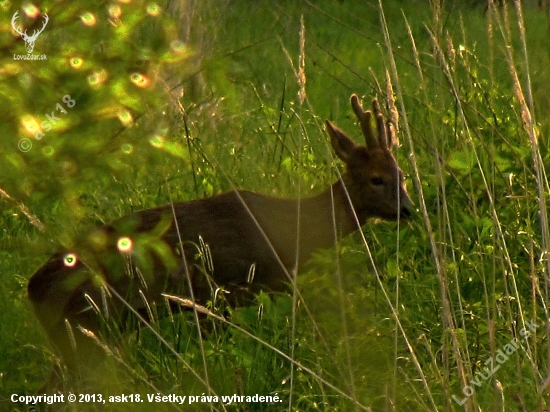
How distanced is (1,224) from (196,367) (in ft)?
6.48

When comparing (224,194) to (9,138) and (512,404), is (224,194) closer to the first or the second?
(9,138)

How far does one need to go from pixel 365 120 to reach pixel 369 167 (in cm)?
22

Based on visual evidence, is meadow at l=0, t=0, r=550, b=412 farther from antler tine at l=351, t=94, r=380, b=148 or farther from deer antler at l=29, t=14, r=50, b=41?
antler tine at l=351, t=94, r=380, b=148

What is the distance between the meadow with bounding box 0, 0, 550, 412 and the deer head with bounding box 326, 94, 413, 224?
107 millimetres

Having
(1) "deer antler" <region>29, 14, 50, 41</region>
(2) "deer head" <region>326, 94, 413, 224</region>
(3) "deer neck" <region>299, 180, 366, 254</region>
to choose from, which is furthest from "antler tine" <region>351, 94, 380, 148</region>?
(1) "deer antler" <region>29, 14, 50, 41</region>

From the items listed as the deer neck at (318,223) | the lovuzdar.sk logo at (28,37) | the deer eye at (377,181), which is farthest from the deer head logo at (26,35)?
the deer eye at (377,181)

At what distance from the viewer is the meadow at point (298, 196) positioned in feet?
8.97

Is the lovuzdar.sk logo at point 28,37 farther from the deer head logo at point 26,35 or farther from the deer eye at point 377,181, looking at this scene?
the deer eye at point 377,181

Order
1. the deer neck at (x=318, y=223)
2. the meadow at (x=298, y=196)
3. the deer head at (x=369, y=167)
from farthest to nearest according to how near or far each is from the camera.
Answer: the deer head at (x=369, y=167)
the deer neck at (x=318, y=223)
the meadow at (x=298, y=196)

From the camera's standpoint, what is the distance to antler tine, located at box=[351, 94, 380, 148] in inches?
190

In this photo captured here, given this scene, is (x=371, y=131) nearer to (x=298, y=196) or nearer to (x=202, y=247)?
(x=202, y=247)

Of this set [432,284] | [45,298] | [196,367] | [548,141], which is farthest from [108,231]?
[548,141]

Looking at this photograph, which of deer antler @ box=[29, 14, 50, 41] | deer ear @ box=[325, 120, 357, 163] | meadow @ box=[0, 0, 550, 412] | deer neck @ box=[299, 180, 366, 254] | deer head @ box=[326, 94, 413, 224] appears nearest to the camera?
meadow @ box=[0, 0, 550, 412]

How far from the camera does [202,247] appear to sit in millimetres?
3379
